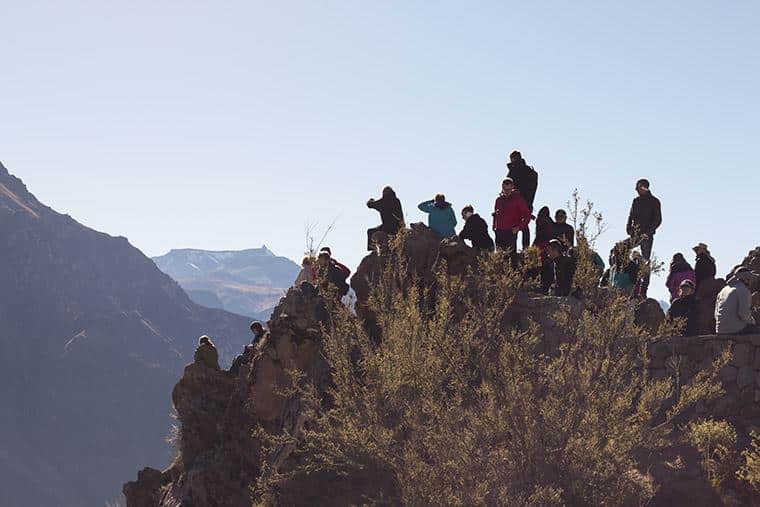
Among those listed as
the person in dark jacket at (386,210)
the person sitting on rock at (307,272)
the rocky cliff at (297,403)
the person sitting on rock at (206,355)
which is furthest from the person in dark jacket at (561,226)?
the person sitting on rock at (206,355)

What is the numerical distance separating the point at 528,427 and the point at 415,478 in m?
1.48

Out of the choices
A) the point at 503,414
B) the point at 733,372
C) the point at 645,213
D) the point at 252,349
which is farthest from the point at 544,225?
the point at 252,349

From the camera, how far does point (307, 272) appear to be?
16766mm

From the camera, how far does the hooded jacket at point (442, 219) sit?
16.0 metres

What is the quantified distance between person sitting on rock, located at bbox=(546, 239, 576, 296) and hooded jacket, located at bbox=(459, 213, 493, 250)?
1470 mm

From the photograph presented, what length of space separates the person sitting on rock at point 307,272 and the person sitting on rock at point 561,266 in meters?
4.34

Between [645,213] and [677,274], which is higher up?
[645,213]

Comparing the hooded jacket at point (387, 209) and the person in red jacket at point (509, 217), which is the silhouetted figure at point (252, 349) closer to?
the hooded jacket at point (387, 209)

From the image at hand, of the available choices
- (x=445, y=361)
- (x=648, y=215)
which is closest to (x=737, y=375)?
(x=648, y=215)

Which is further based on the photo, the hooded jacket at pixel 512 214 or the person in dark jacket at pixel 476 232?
the person in dark jacket at pixel 476 232

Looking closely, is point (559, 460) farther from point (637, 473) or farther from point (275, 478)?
point (275, 478)

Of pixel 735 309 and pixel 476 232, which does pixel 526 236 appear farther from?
pixel 735 309

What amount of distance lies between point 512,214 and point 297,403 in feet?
16.2

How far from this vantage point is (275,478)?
14.1m
